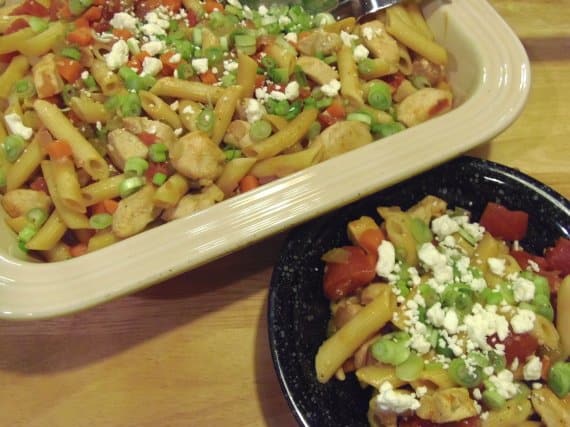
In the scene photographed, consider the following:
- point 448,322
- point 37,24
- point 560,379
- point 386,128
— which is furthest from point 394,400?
point 37,24

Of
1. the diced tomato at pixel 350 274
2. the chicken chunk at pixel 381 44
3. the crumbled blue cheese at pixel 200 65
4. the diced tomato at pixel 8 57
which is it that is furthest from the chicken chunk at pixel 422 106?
the diced tomato at pixel 8 57

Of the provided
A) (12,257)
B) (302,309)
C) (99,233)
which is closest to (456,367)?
(302,309)

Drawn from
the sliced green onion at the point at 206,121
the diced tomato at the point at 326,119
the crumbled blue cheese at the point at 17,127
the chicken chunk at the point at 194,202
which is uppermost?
the sliced green onion at the point at 206,121

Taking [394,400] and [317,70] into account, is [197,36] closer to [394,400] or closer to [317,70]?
[317,70]

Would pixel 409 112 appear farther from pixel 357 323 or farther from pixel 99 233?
pixel 99 233

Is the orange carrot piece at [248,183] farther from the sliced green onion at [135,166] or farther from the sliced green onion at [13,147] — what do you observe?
the sliced green onion at [13,147]

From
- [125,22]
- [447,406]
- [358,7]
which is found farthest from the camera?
[358,7]
